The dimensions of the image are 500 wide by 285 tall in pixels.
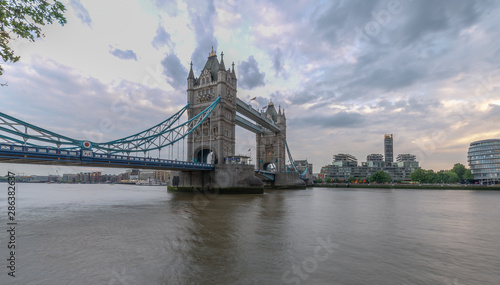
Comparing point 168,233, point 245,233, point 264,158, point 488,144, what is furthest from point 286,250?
point 488,144

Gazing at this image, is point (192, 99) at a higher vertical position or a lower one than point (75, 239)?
higher

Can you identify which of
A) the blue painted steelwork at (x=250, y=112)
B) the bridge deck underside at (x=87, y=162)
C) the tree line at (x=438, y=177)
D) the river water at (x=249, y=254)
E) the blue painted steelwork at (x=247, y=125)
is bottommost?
the tree line at (x=438, y=177)

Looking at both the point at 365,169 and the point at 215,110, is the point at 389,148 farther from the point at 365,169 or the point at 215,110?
the point at 215,110

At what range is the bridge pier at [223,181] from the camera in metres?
38.9

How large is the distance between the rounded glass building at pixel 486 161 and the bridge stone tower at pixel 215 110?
95.8 m

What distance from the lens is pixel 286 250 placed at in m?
8.96

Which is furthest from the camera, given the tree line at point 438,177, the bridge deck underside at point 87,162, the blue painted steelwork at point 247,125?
the tree line at point 438,177

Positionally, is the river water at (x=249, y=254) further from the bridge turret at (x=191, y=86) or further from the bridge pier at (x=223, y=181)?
the bridge turret at (x=191, y=86)

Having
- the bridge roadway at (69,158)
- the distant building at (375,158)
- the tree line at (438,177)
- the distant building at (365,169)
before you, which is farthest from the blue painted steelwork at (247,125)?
the distant building at (375,158)

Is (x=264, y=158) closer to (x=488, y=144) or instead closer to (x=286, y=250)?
(x=286, y=250)

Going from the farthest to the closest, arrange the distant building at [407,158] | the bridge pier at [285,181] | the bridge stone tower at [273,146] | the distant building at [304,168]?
the distant building at [407,158], the distant building at [304,168], the bridge stone tower at [273,146], the bridge pier at [285,181]

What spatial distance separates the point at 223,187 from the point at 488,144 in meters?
103

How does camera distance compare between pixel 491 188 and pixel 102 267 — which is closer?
pixel 102 267

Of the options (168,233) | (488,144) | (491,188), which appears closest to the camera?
(168,233)
